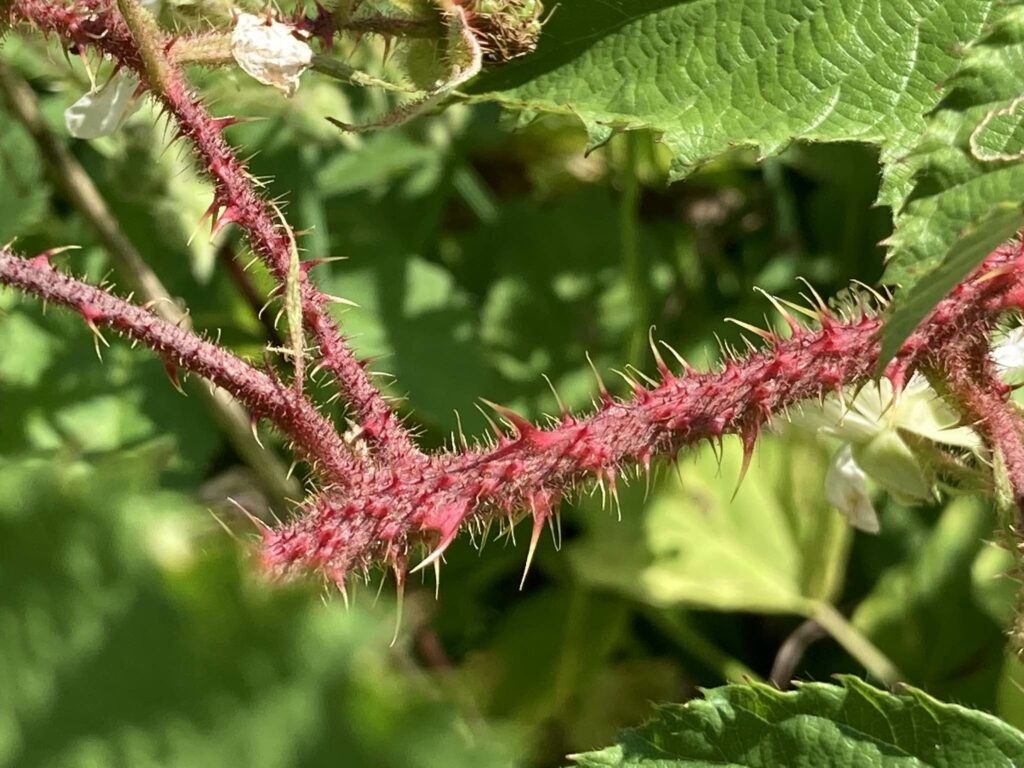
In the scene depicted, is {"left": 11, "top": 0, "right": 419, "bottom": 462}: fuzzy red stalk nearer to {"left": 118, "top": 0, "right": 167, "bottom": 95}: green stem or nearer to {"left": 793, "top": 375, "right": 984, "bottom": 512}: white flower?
{"left": 118, "top": 0, "right": 167, "bottom": 95}: green stem

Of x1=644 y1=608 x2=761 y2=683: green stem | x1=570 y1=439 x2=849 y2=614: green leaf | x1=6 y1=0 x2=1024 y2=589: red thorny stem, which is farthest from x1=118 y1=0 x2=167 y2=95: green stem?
x1=644 y1=608 x2=761 y2=683: green stem

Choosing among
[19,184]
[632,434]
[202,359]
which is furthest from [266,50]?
[19,184]

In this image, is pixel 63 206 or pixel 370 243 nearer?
pixel 370 243

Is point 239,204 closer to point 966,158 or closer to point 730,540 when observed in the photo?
point 966,158

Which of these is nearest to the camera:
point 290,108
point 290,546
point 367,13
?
point 290,546

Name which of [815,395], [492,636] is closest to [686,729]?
[815,395]

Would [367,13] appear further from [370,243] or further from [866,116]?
[370,243]

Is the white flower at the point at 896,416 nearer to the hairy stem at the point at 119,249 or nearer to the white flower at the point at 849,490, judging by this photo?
the white flower at the point at 849,490
